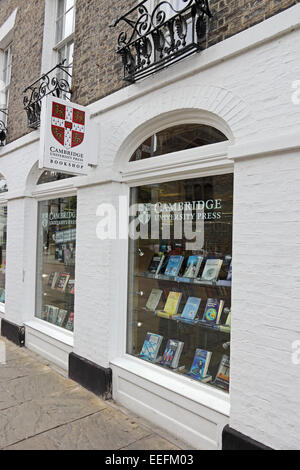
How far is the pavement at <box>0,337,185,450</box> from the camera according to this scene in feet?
10.4

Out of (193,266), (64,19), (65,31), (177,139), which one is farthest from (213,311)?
(64,19)

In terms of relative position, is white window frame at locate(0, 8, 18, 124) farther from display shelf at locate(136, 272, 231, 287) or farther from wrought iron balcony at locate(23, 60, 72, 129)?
display shelf at locate(136, 272, 231, 287)

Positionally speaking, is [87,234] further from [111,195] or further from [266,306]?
[266,306]

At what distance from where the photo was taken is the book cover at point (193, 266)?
378 cm

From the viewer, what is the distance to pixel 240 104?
285cm

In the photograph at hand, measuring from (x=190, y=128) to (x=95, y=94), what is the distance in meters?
1.74

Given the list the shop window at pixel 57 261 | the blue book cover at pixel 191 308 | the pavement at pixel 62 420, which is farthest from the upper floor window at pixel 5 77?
the blue book cover at pixel 191 308

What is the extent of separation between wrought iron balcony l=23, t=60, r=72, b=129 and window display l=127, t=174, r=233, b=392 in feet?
8.02

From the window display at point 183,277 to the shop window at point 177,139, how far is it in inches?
14.9

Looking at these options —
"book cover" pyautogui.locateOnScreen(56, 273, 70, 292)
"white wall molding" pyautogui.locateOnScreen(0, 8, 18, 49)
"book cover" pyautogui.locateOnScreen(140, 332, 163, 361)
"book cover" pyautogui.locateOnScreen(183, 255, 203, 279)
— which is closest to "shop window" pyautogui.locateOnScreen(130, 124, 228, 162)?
"book cover" pyautogui.locateOnScreen(183, 255, 203, 279)

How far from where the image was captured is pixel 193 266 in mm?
3830

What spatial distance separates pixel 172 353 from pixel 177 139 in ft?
8.16

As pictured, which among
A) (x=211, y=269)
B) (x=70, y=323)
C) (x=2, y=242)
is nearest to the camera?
(x=211, y=269)

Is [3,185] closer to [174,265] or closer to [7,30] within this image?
[7,30]
